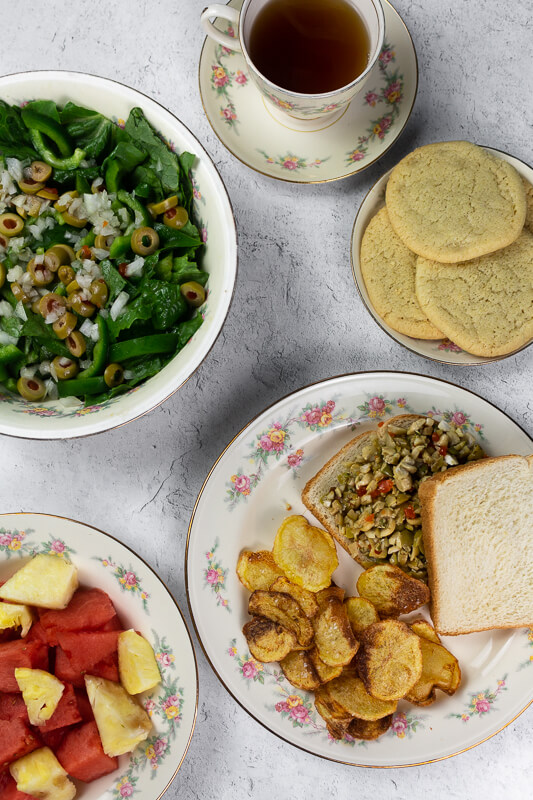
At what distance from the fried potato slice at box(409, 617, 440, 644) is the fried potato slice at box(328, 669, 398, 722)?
0.19 metres

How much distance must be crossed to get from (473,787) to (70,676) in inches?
48.6

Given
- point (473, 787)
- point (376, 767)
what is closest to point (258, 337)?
point (376, 767)

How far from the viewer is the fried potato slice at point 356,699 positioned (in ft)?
5.56

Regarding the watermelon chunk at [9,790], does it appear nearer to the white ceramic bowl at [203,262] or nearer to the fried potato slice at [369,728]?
the fried potato slice at [369,728]

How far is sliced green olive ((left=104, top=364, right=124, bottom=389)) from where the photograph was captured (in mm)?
1493

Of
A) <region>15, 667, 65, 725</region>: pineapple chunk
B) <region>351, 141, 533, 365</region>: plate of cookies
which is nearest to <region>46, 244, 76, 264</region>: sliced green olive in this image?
<region>351, 141, 533, 365</region>: plate of cookies

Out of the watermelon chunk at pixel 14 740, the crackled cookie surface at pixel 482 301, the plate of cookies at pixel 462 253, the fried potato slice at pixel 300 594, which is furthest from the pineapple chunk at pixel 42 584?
the crackled cookie surface at pixel 482 301

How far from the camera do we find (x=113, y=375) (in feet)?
4.92

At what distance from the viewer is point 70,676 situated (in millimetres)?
1711

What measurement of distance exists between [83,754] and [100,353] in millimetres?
1069

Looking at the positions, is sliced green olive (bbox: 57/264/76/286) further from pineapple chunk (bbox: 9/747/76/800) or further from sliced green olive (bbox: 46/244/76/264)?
pineapple chunk (bbox: 9/747/76/800)

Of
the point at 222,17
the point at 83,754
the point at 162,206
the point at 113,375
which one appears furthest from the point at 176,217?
the point at 83,754

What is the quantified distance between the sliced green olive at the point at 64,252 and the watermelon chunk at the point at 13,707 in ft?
3.87

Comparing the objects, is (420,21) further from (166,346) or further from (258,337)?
(166,346)
